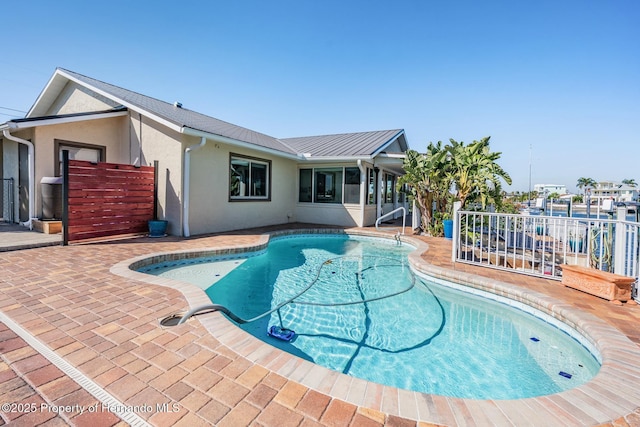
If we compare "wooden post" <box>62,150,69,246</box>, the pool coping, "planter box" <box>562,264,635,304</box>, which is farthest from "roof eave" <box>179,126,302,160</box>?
"planter box" <box>562,264,635,304</box>

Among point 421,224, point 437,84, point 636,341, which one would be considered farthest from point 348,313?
point 437,84

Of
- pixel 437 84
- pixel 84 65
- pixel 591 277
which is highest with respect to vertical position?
pixel 84 65

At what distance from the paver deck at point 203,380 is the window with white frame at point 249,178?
716cm

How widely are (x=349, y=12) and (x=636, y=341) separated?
39.7ft

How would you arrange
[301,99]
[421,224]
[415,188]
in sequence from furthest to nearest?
1. [301,99]
2. [421,224]
3. [415,188]

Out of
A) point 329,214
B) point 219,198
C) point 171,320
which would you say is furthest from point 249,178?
point 171,320

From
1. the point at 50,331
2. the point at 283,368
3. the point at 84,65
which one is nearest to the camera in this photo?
the point at 283,368

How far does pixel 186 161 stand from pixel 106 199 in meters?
2.39

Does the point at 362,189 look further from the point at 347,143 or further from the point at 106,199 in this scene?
the point at 106,199

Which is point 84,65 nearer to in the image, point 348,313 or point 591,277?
point 348,313

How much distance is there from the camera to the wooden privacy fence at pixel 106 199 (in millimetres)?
7234

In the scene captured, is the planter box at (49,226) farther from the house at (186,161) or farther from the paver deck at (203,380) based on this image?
the paver deck at (203,380)

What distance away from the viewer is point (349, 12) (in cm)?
1066

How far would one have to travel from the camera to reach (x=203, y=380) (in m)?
2.15
